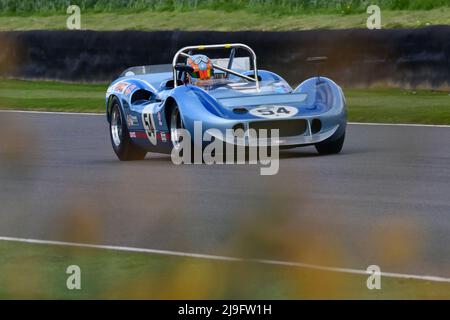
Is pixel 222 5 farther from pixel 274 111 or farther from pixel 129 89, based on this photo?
pixel 274 111

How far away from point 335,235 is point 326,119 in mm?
4477

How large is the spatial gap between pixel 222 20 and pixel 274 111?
19.4 meters

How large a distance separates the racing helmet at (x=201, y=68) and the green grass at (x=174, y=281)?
19.9 feet

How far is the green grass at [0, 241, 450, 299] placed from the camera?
22.5 feet

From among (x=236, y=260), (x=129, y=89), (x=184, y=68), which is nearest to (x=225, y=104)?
(x=184, y=68)

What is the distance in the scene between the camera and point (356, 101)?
21.7 meters

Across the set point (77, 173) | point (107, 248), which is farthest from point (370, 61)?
point (107, 248)

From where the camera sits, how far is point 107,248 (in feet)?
29.2

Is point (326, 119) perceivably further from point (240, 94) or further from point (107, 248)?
point (107, 248)

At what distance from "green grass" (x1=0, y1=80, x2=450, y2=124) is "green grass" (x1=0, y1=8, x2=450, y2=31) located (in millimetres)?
4940

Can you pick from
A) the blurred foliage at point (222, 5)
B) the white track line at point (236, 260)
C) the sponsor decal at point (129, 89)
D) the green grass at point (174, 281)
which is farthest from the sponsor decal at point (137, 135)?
the blurred foliage at point (222, 5)

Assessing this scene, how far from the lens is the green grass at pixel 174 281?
22.5ft

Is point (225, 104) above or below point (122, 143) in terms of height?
above

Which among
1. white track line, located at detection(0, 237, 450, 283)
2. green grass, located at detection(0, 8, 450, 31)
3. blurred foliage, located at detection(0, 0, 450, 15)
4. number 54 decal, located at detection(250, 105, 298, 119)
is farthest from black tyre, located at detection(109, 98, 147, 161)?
blurred foliage, located at detection(0, 0, 450, 15)
